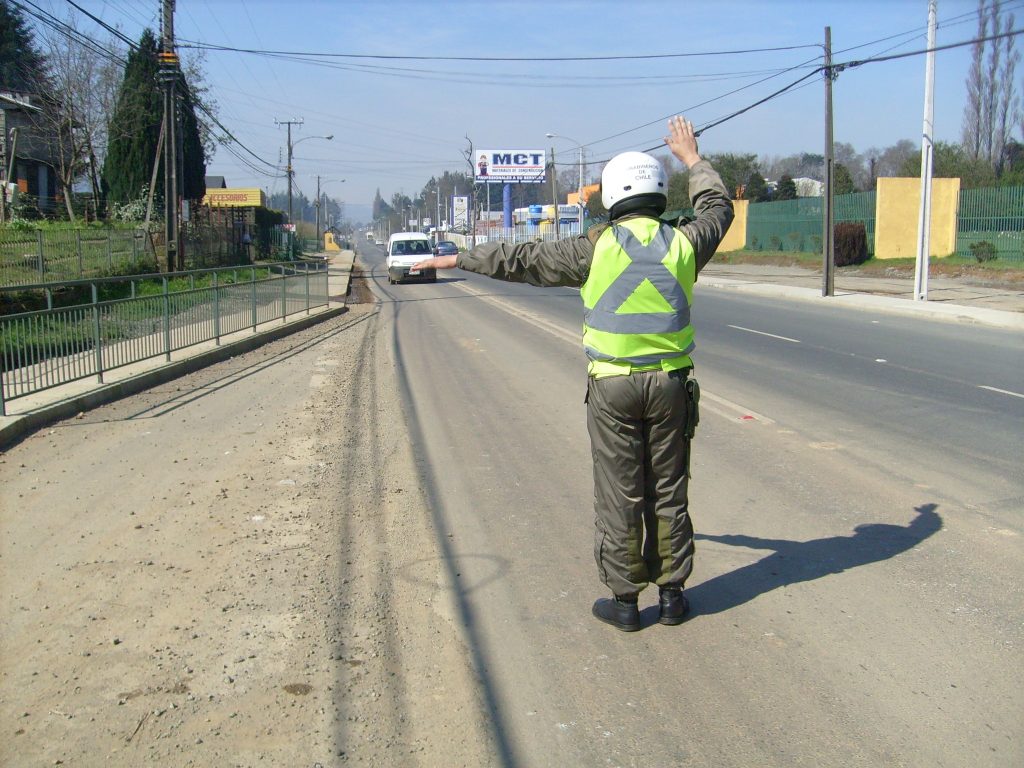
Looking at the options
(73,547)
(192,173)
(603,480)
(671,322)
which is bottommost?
(73,547)

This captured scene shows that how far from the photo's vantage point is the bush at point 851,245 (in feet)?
128

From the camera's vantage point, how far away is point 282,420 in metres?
9.80

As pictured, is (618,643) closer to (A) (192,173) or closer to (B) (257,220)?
(A) (192,173)

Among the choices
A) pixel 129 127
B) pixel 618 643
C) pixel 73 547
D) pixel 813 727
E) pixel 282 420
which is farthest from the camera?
pixel 129 127

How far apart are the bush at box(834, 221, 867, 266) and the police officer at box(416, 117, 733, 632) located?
121 feet

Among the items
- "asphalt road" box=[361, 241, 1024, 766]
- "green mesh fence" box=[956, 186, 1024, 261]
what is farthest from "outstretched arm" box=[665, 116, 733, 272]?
"green mesh fence" box=[956, 186, 1024, 261]

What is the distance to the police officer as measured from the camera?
4.18 meters

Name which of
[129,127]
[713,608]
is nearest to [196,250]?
[129,127]

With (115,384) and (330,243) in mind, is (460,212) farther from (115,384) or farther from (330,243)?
(115,384)

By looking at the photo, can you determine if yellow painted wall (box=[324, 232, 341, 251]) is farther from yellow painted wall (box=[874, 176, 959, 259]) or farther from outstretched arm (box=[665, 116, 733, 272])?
outstretched arm (box=[665, 116, 733, 272])

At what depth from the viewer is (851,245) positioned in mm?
38906

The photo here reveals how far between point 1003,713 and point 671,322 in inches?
76.5

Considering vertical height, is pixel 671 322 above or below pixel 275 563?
above

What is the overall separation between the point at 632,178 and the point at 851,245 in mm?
37276
